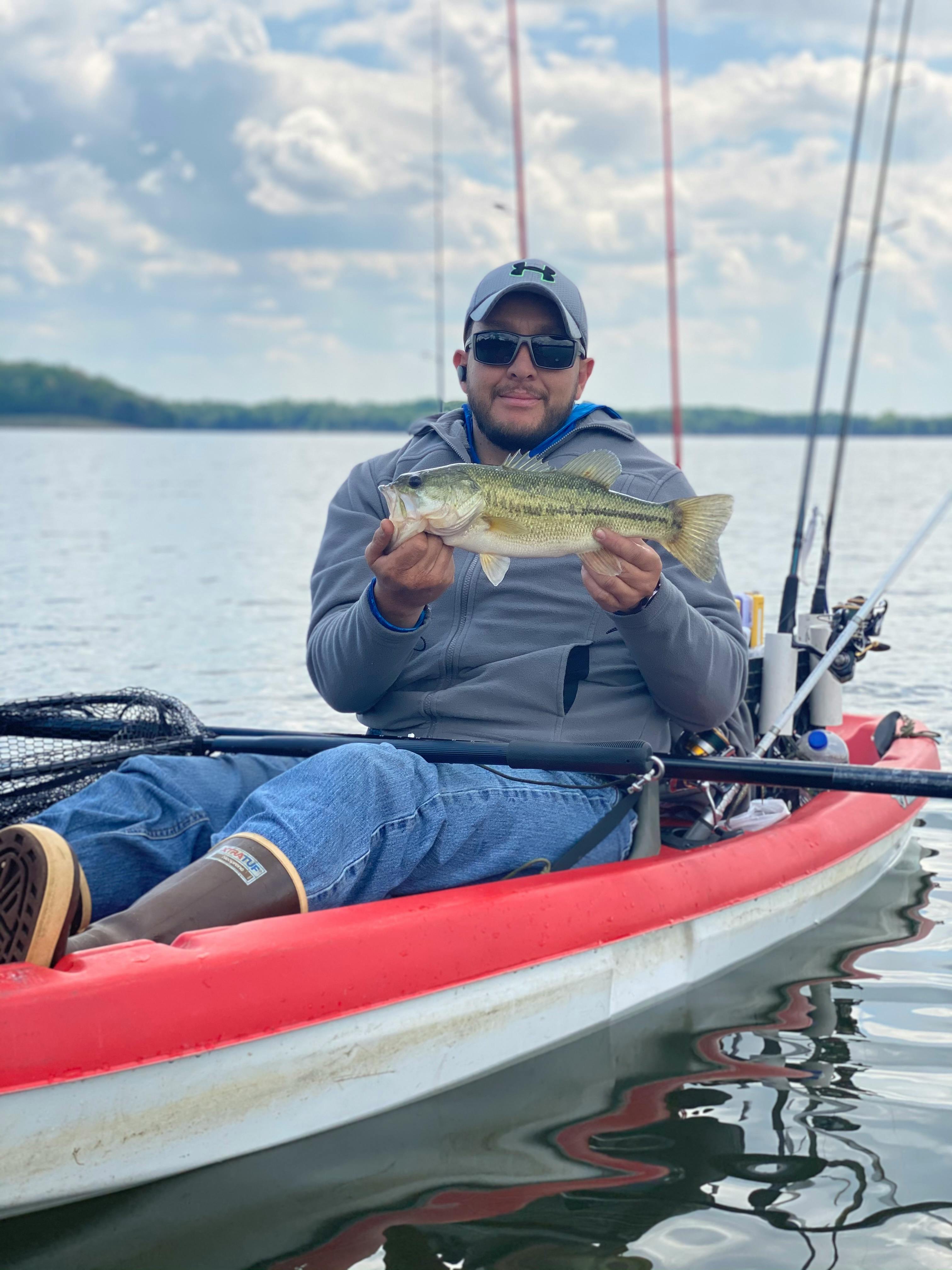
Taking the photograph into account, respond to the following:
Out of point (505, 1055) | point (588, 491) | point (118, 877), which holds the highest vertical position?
point (588, 491)

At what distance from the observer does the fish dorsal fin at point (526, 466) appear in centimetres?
316

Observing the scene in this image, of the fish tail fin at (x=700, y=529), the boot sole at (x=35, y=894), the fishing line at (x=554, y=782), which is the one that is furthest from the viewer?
the fishing line at (x=554, y=782)

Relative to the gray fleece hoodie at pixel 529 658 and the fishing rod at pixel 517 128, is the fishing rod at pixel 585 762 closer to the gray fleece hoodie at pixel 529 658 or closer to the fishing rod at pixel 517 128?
the gray fleece hoodie at pixel 529 658

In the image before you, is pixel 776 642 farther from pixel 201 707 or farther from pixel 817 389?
pixel 201 707

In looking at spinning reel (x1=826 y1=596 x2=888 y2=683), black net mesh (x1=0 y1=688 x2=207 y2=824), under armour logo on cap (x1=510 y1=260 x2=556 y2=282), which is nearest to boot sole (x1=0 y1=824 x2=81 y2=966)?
black net mesh (x1=0 y1=688 x2=207 y2=824)

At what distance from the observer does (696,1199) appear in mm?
3211

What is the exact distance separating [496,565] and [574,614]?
0.66 m

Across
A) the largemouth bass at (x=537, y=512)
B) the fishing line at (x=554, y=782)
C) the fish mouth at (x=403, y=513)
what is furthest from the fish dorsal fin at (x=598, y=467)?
the fishing line at (x=554, y=782)

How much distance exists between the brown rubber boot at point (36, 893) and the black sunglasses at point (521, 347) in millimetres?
1956

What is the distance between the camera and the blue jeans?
3268 mm

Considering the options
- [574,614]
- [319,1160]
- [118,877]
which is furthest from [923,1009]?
[118,877]

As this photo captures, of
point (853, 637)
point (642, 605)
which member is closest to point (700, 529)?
point (642, 605)

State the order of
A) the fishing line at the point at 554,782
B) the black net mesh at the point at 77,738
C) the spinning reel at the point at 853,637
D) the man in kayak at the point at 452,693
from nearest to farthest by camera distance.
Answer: the man in kayak at the point at 452,693
the fishing line at the point at 554,782
the black net mesh at the point at 77,738
the spinning reel at the point at 853,637

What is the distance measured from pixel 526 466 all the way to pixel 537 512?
0.44ft
